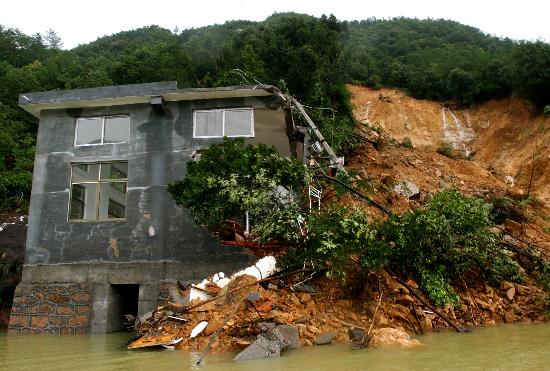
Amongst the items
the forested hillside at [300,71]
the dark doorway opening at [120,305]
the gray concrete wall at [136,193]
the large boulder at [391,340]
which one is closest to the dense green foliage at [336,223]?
the gray concrete wall at [136,193]

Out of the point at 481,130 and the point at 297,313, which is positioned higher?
the point at 481,130

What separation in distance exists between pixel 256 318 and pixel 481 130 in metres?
24.6

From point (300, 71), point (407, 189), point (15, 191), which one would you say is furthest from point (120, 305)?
point (300, 71)

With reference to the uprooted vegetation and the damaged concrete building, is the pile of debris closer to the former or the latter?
the uprooted vegetation

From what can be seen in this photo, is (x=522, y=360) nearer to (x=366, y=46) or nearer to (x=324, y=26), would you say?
(x=324, y=26)

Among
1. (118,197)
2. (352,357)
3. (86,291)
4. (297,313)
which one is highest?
(118,197)

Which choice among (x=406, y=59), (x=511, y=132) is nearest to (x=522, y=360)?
(x=511, y=132)

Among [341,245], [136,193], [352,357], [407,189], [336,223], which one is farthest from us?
[407,189]

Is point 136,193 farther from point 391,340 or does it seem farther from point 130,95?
point 391,340

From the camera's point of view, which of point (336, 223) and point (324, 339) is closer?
point (324, 339)

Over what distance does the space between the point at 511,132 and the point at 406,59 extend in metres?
14.0

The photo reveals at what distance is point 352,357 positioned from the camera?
22.8ft

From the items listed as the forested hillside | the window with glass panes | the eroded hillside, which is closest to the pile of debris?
the window with glass panes

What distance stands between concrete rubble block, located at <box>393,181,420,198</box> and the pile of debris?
31.1 feet
